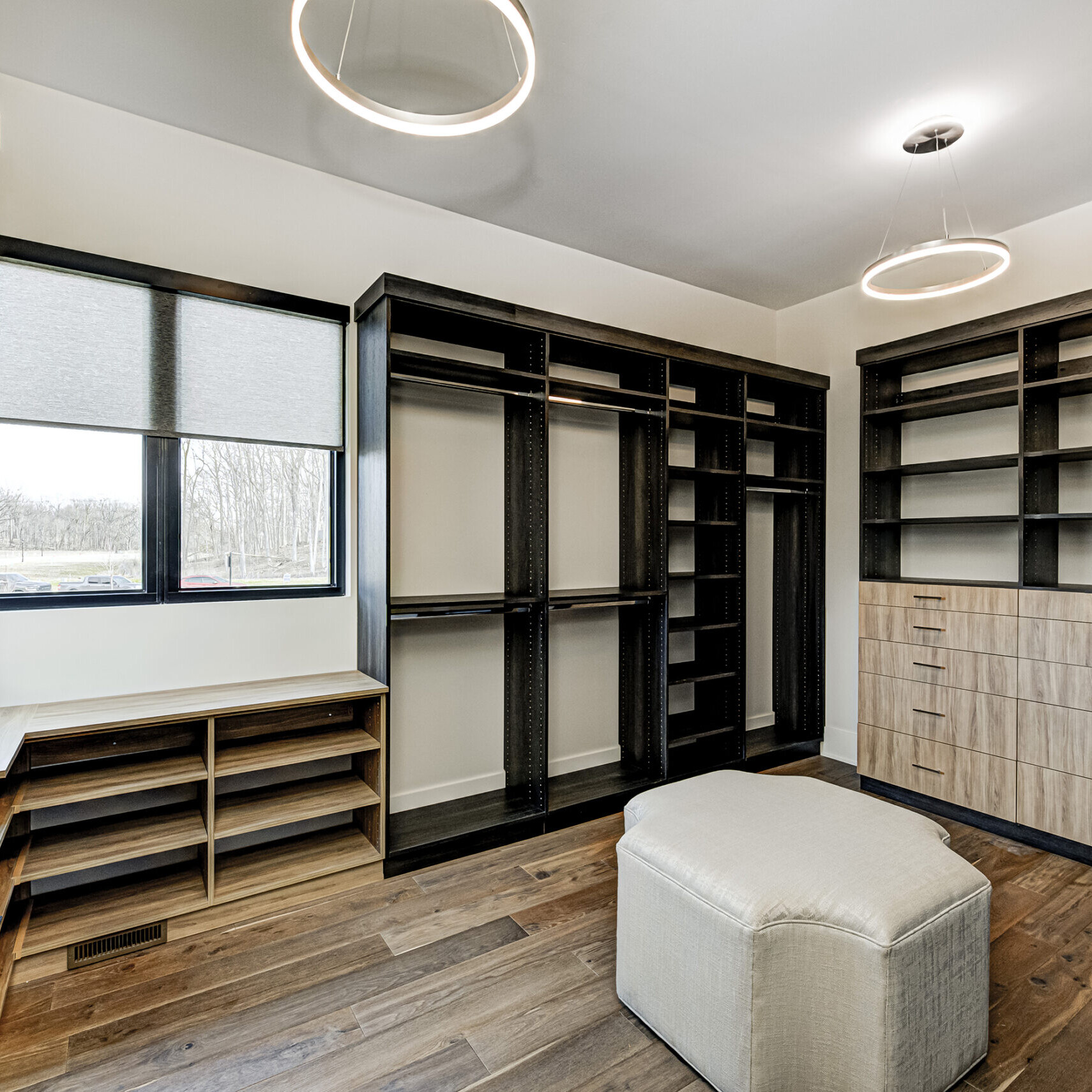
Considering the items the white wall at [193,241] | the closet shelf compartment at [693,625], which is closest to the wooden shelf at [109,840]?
the white wall at [193,241]

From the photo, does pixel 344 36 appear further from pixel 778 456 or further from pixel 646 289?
pixel 778 456

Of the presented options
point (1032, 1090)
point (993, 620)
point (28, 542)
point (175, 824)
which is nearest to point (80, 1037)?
point (175, 824)

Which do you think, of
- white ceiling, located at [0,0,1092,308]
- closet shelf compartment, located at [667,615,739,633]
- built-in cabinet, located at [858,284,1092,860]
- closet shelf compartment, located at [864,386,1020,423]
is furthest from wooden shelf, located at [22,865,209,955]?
closet shelf compartment, located at [864,386,1020,423]

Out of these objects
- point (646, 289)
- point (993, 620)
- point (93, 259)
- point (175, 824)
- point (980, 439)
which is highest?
point (646, 289)

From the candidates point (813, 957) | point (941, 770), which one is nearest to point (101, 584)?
point (813, 957)

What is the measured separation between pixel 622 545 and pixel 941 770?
191cm

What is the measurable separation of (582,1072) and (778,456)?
353 cm

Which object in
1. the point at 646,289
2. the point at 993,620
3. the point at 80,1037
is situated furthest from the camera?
the point at 646,289

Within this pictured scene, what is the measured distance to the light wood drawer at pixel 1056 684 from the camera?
2.77 m

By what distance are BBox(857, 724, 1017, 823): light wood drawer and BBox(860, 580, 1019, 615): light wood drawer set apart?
67 cm

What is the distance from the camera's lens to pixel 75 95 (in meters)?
2.37

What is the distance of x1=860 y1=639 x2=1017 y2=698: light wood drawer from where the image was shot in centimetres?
303

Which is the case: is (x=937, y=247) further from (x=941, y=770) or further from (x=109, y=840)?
(x=109, y=840)

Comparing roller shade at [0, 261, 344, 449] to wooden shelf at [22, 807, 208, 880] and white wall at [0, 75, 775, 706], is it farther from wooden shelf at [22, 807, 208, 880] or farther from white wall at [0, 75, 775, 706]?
wooden shelf at [22, 807, 208, 880]
